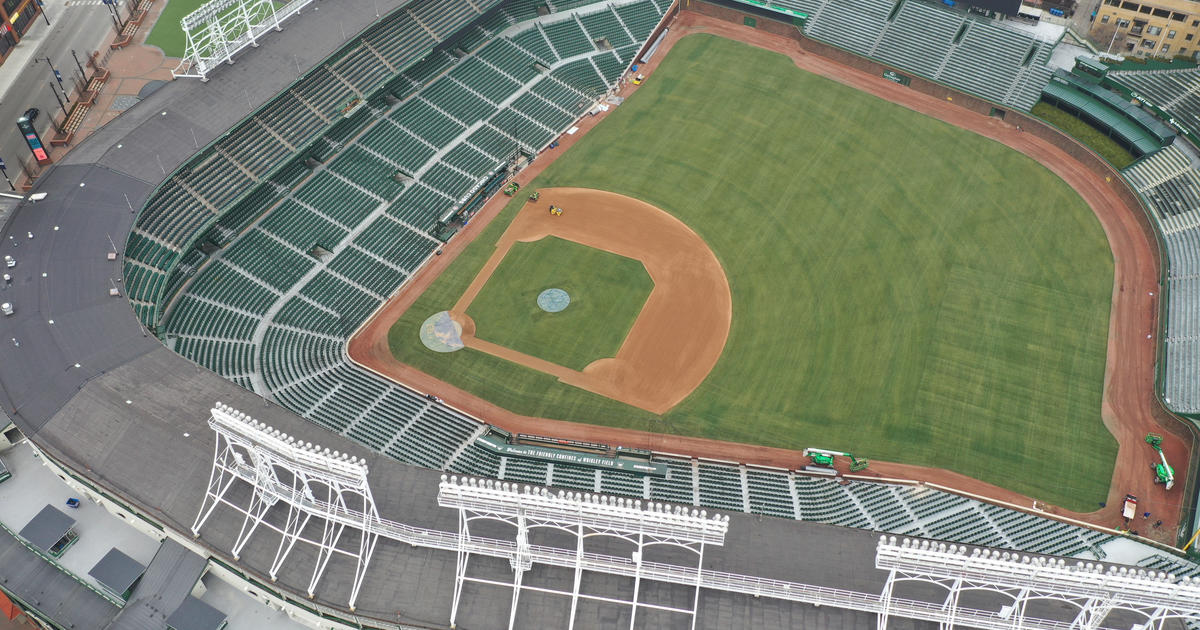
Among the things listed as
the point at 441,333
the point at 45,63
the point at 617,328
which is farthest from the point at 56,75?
the point at 617,328

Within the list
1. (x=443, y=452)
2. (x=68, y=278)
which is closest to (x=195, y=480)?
(x=443, y=452)

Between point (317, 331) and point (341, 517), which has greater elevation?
point (341, 517)

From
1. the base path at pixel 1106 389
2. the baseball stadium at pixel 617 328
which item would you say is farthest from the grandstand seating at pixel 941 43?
the base path at pixel 1106 389

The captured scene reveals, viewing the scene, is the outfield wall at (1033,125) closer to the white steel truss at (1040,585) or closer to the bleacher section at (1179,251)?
the bleacher section at (1179,251)

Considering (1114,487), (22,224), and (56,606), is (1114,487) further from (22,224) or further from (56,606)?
(22,224)

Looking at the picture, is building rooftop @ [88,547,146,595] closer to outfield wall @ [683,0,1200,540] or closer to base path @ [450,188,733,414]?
base path @ [450,188,733,414]

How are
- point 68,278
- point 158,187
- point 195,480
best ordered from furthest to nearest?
1. point 158,187
2. point 68,278
3. point 195,480
